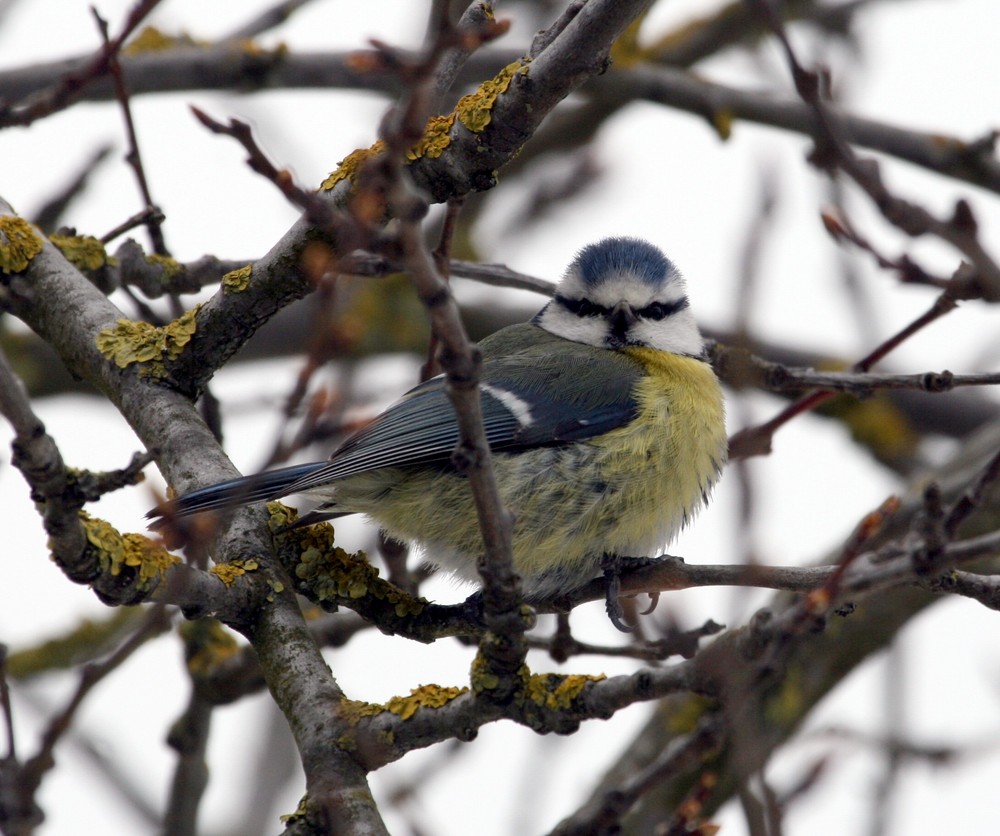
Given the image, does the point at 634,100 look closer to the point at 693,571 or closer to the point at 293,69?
the point at 293,69

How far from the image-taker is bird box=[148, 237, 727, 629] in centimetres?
314

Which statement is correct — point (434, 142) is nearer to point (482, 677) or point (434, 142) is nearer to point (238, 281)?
point (238, 281)

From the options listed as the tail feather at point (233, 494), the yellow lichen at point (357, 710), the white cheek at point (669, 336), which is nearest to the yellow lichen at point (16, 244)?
the tail feather at point (233, 494)

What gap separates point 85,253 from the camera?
3.51 metres

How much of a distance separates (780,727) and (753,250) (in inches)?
101

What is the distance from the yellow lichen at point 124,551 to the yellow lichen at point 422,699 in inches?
21.1

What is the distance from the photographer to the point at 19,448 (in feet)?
6.02

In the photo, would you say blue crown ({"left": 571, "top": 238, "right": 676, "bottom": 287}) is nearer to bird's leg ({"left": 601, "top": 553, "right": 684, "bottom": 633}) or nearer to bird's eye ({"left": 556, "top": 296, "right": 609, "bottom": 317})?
bird's eye ({"left": 556, "top": 296, "right": 609, "bottom": 317})

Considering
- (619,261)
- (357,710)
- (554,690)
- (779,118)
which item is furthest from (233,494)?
(779,118)

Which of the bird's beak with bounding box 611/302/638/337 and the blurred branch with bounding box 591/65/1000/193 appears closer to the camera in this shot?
the bird's beak with bounding box 611/302/638/337

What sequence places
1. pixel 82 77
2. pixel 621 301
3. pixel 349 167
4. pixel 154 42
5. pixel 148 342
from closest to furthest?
pixel 82 77, pixel 349 167, pixel 148 342, pixel 621 301, pixel 154 42

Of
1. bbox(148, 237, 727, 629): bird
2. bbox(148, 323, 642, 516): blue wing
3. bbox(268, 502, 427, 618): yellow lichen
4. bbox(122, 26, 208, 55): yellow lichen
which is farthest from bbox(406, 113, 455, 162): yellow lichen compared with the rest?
bbox(122, 26, 208, 55): yellow lichen

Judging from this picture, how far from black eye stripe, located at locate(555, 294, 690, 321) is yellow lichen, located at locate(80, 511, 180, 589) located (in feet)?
6.87

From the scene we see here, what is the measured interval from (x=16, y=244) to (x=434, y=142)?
1.30 meters
